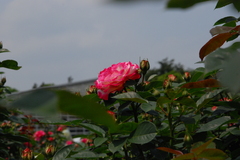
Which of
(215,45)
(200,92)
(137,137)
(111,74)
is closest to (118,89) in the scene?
(111,74)

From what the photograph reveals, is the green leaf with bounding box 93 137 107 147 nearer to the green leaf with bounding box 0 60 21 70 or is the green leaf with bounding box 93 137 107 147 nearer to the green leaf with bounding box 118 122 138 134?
the green leaf with bounding box 118 122 138 134

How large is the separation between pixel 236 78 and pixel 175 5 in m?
0.05

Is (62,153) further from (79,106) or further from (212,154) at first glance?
(79,106)

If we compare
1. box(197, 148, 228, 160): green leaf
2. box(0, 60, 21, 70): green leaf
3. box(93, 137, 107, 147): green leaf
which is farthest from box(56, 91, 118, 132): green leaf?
box(0, 60, 21, 70): green leaf

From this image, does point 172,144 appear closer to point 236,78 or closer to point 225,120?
point 225,120

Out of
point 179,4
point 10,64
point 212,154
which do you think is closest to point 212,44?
point 212,154

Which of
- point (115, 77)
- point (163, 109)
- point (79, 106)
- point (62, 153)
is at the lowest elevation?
point (62, 153)

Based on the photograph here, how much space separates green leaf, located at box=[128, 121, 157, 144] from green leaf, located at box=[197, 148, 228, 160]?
194mm

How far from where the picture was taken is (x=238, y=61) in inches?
6.3

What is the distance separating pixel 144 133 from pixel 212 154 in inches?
9.1

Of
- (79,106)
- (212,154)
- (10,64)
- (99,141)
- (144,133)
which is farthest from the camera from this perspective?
(10,64)

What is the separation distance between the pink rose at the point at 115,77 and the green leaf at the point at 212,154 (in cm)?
35

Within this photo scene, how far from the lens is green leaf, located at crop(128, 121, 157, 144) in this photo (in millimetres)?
693

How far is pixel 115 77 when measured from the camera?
809mm
